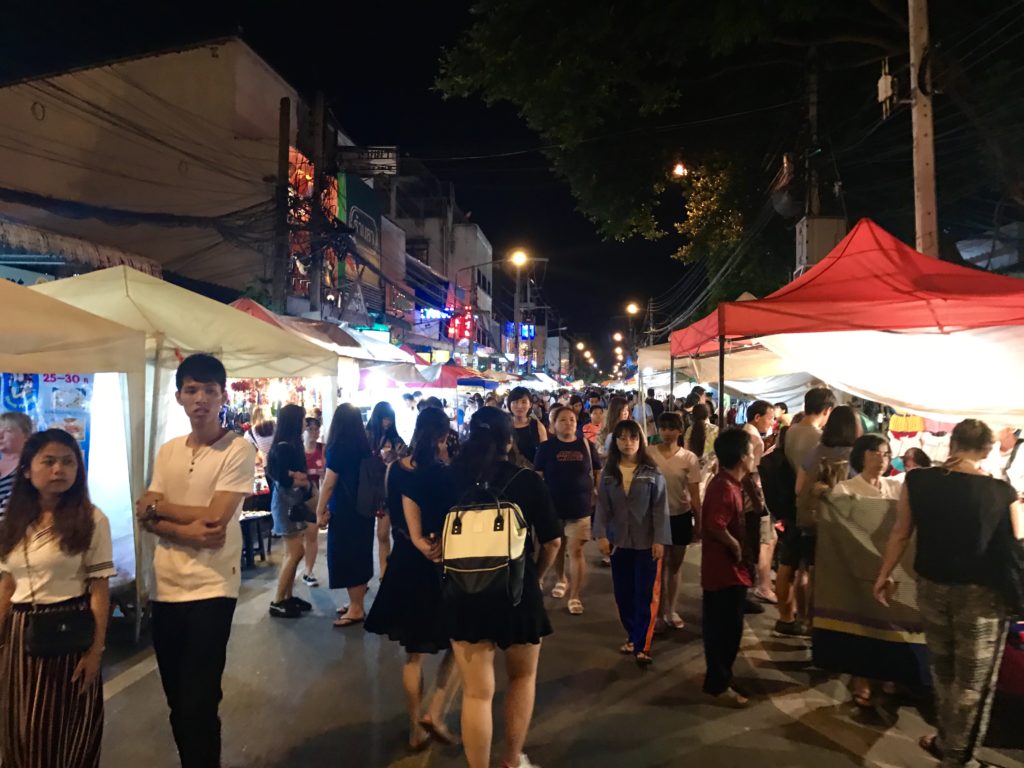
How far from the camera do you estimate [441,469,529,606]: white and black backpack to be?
3.15m

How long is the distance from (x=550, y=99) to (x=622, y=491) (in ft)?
24.0

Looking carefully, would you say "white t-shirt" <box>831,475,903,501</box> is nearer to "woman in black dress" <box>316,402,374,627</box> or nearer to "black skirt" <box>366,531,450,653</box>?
"black skirt" <box>366,531,450,653</box>

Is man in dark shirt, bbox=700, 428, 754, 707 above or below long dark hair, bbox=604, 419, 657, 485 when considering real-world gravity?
below

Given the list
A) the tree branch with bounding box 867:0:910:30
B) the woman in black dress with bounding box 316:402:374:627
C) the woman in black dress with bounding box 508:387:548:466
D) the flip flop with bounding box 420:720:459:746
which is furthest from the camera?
the tree branch with bounding box 867:0:910:30

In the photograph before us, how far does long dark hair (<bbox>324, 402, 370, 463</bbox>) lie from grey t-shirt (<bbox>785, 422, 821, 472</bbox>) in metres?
3.74

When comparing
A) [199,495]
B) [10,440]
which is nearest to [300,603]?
[10,440]

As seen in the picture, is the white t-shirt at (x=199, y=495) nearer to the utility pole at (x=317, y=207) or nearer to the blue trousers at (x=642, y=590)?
the blue trousers at (x=642, y=590)

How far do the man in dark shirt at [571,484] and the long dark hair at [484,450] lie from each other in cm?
297

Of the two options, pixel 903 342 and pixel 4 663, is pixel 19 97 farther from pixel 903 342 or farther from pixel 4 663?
pixel 903 342

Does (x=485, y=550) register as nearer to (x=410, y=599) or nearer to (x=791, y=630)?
(x=410, y=599)

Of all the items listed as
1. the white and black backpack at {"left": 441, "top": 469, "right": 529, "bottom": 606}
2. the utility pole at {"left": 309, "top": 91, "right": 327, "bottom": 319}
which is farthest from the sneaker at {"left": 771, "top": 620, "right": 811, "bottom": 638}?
the utility pole at {"left": 309, "top": 91, "right": 327, "bottom": 319}

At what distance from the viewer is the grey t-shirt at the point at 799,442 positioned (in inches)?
229

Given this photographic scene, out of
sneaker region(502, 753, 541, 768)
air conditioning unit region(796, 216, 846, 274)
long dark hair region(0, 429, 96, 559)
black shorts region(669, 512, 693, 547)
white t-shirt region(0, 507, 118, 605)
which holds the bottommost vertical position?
sneaker region(502, 753, 541, 768)

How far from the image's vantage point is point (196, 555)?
3078mm
